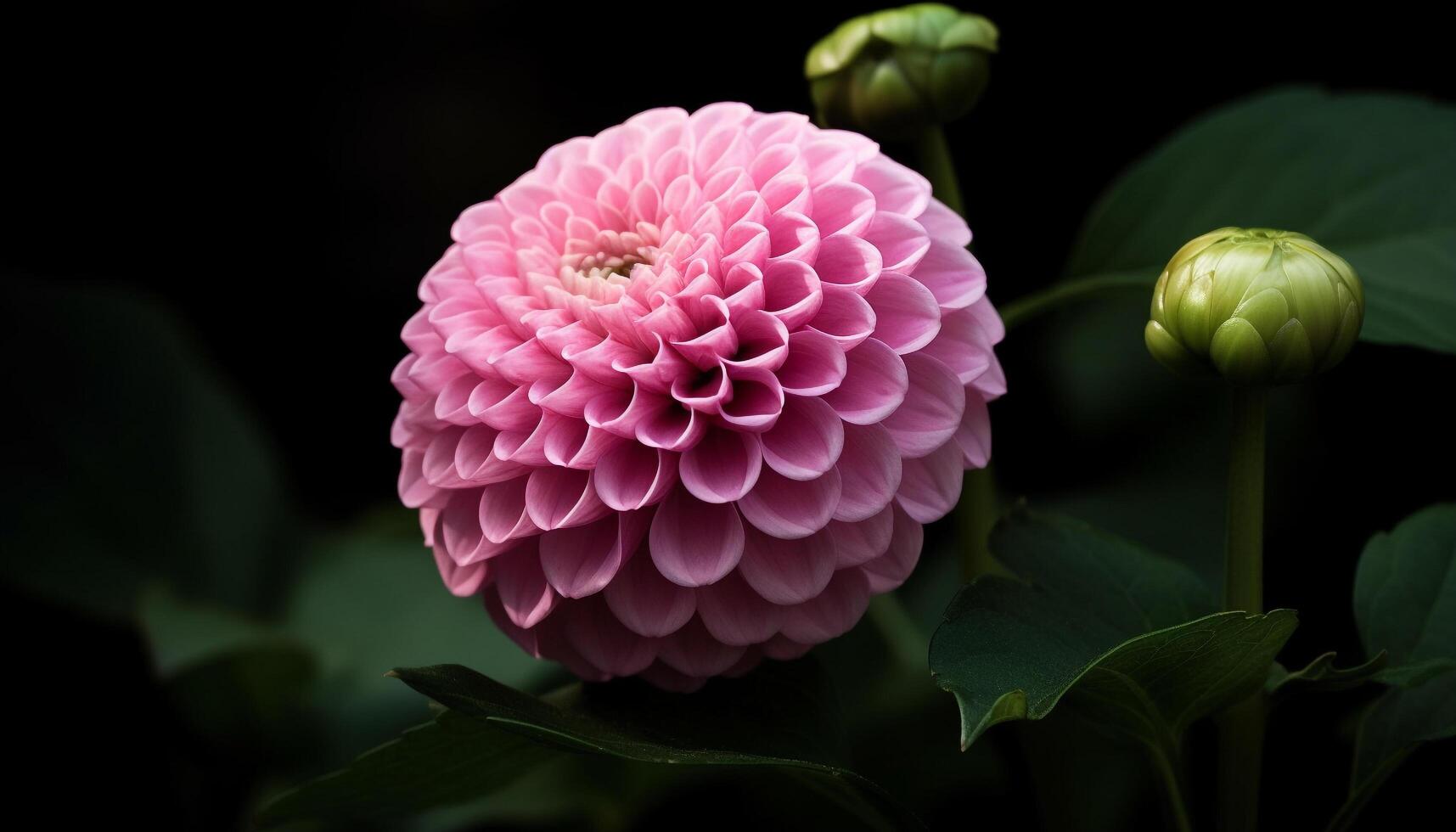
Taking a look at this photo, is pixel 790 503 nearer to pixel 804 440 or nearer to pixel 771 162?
pixel 804 440

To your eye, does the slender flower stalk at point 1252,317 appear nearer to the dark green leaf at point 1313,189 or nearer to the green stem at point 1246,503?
the green stem at point 1246,503

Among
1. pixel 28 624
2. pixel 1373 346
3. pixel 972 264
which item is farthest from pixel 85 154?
pixel 1373 346

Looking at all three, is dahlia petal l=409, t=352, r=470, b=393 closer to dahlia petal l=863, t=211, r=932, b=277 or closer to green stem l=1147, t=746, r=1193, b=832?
dahlia petal l=863, t=211, r=932, b=277

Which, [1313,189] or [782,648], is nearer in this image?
[782,648]

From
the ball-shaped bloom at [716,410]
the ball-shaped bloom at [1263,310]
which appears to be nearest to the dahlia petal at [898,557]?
the ball-shaped bloom at [716,410]

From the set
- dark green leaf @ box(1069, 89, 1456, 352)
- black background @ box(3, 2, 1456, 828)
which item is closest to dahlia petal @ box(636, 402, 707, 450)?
dark green leaf @ box(1069, 89, 1456, 352)

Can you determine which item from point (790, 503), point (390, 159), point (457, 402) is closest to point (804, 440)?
point (790, 503)
